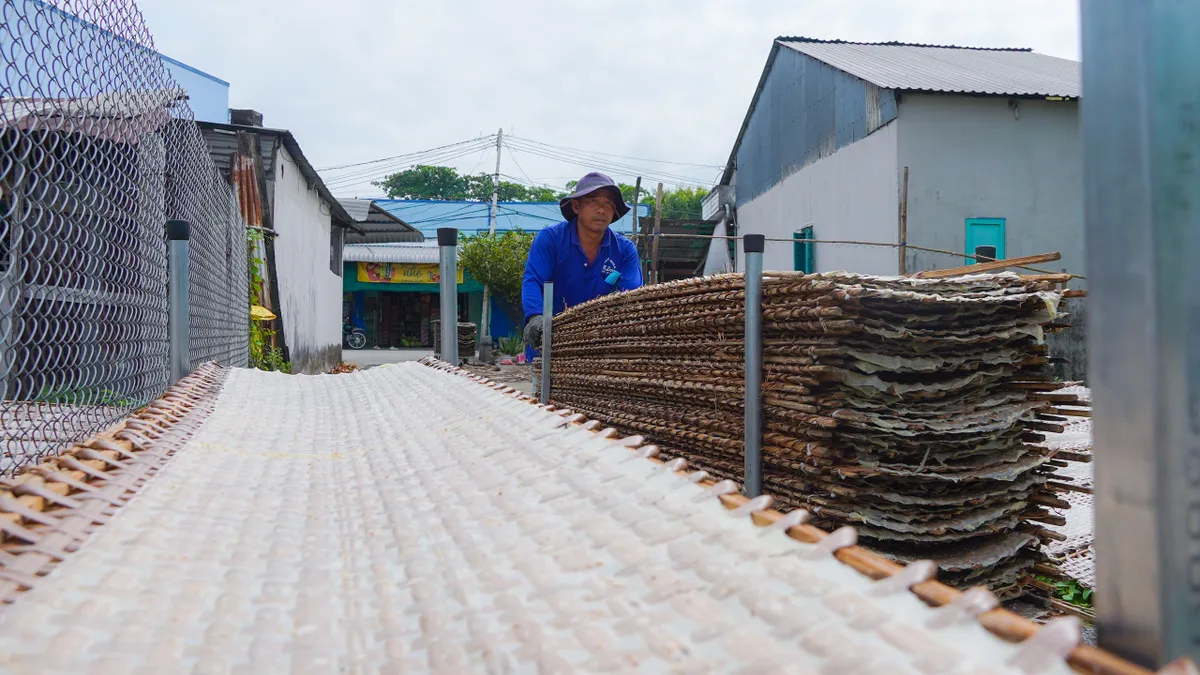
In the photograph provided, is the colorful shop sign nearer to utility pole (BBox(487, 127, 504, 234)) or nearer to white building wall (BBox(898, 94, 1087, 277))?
utility pole (BBox(487, 127, 504, 234))

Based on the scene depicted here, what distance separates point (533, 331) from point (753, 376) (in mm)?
2268

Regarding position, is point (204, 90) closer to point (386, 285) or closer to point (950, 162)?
point (386, 285)

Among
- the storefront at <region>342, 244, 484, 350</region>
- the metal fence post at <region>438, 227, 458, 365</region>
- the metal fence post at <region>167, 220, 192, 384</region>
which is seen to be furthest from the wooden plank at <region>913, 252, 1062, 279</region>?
the storefront at <region>342, 244, 484, 350</region>

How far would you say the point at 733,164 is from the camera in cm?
1773

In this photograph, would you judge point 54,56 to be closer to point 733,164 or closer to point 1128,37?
point 1128,37

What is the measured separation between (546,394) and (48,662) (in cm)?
342

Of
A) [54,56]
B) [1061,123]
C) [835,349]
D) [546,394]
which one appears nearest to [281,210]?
[546,394]

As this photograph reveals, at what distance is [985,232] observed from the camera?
10156mm

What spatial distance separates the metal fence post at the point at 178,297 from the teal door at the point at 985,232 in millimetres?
9628

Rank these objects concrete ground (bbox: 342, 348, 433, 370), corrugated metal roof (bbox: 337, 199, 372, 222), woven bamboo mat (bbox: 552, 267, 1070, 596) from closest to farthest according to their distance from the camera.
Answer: woven bamboo mat (bbox: 552, 267, 1070, 596)
concrete ground (bbox: 342, 348, 433, 370)
corrugated metal roof (bbox: 337, 199, 372, 222)

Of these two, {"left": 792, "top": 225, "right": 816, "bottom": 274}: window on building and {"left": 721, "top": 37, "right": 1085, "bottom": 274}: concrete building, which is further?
{"left": 792, "top": 225, "right": 816, "bottom": 274}: window on building

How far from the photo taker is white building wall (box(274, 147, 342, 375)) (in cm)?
980

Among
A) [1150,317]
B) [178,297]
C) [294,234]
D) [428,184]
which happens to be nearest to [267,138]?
[294,234]

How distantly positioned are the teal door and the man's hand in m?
7.78
